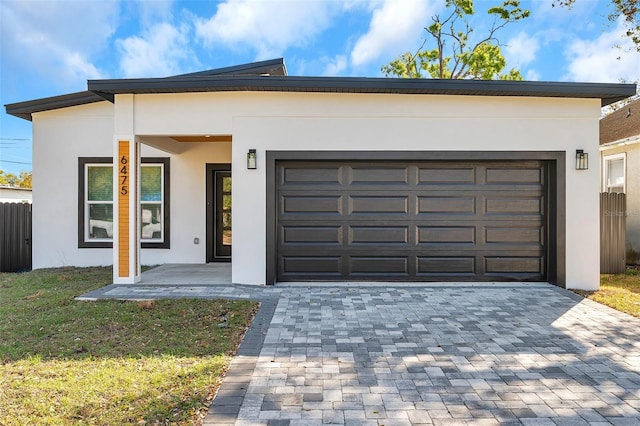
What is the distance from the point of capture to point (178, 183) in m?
9.65

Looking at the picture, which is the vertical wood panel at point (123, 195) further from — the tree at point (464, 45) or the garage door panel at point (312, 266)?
the tree at point (464, 45)

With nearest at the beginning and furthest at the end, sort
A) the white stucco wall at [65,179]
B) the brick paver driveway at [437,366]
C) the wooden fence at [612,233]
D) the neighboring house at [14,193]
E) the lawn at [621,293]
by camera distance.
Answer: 1. the brick paver driveway at [437,366]
2. the lawn at [621,293]
3. the wooden fence at [612,233]
4. the white stucco wall at [65,179]
5. the neighboring house at [14,193]

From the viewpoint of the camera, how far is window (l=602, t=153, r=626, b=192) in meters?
11.0

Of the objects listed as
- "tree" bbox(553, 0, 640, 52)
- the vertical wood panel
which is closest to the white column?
the vertical wood panel

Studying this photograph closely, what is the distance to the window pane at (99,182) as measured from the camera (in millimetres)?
9531

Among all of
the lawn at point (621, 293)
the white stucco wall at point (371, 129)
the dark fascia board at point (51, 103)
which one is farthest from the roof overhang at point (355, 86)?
the lawn at point (621, 293)

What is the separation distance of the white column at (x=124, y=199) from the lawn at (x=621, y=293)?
24.4 feet

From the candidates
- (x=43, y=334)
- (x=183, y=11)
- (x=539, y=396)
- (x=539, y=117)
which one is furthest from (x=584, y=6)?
(x=43, y=334)

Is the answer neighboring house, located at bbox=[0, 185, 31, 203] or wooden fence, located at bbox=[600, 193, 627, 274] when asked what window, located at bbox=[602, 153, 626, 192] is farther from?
neighboring house, located at bbox=[0, 185, 31, 203]

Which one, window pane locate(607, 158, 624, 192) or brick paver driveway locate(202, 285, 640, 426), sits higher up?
window pane locate(607, 158, 624, 192)

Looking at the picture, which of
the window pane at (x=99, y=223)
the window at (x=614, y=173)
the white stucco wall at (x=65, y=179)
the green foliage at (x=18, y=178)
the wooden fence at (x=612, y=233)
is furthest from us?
the green foliage at (x=18, y=178)

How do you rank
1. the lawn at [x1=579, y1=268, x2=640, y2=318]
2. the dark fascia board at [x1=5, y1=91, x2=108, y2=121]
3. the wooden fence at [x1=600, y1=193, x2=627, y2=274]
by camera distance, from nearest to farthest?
1. the lawn at [x1=579, y1=268, x2=640, y2=318]
2. the wooden fence at [x1=600, y1=193, x2=627, y2=274]
3. the dark fascia board at [x1=5, y1=91, x2=108, y2=121]

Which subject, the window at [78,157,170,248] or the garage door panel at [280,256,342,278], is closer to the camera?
the garage door panel at [280,256,342,278]

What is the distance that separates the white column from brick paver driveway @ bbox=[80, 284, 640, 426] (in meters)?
0.93
